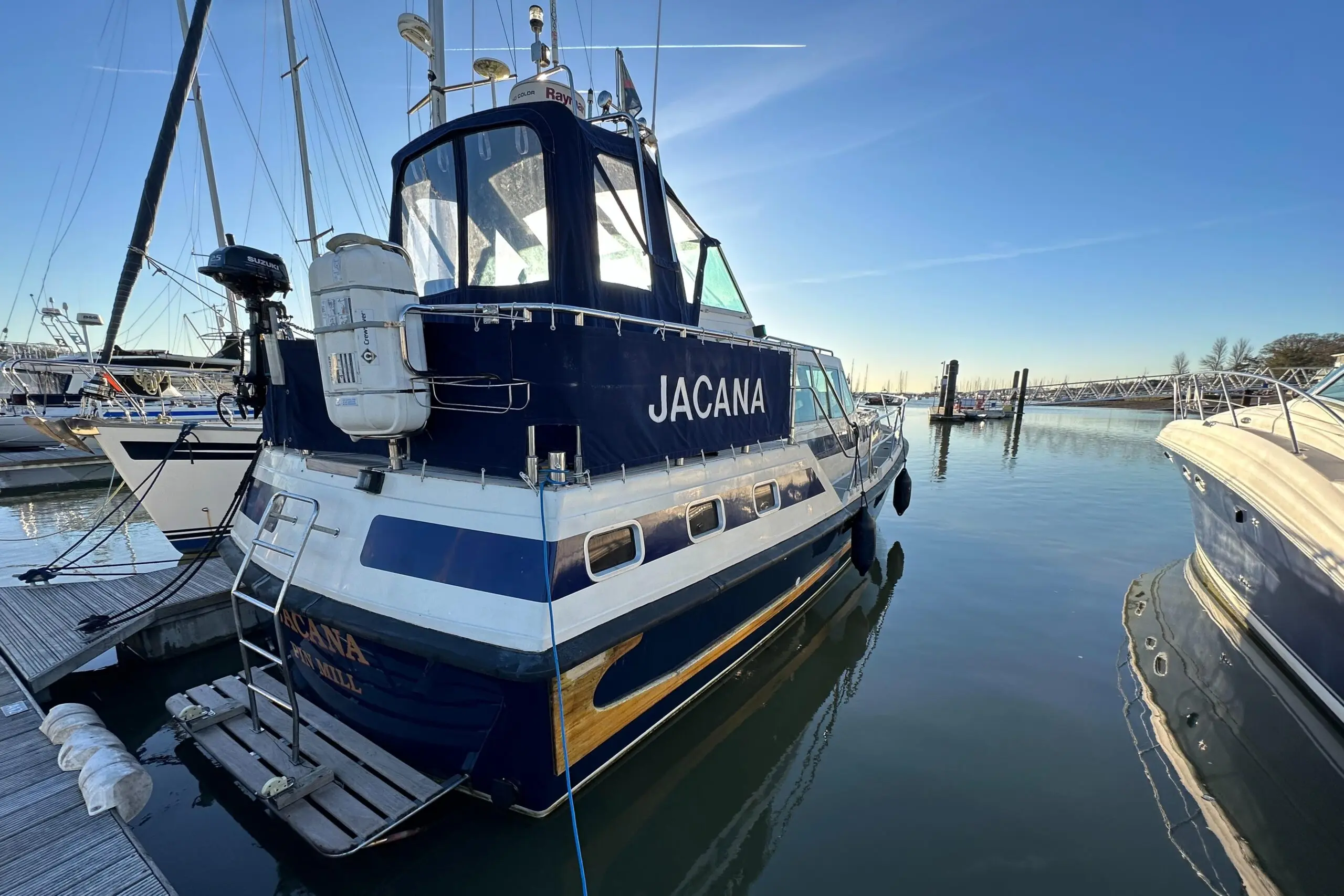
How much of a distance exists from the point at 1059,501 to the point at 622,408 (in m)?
13.8

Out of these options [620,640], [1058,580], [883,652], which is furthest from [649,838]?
[1058,580]

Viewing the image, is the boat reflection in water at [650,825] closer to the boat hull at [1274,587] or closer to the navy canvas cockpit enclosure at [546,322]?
the navy canvas cockpit enclosure at [546,322]

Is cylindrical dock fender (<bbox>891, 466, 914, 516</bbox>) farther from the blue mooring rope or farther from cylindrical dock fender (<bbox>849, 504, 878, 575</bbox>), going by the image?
the blue mooring rope

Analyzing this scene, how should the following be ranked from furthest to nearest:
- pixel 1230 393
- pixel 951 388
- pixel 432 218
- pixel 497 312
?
pixel 951 388 → pixel 1230 393 → pixel 432 218 → pixel 497 312

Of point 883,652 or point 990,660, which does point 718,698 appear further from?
point 990,660

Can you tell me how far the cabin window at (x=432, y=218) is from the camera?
14.1 ft

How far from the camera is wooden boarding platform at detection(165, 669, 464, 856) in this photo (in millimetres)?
2996

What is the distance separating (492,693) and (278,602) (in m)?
1.53

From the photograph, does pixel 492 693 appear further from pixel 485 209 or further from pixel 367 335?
pixel 485 209

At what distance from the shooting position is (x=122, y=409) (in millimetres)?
8531

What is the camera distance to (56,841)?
2.81 metres

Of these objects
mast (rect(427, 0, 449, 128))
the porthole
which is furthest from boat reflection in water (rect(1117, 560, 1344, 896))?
mast (rect(427, 0, 449, 128))

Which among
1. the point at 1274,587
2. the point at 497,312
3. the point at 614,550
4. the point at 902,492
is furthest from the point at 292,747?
the point at 902,492

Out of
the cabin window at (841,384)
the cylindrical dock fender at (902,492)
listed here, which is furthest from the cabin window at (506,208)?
the cylindrical dock fender at (902,492)
